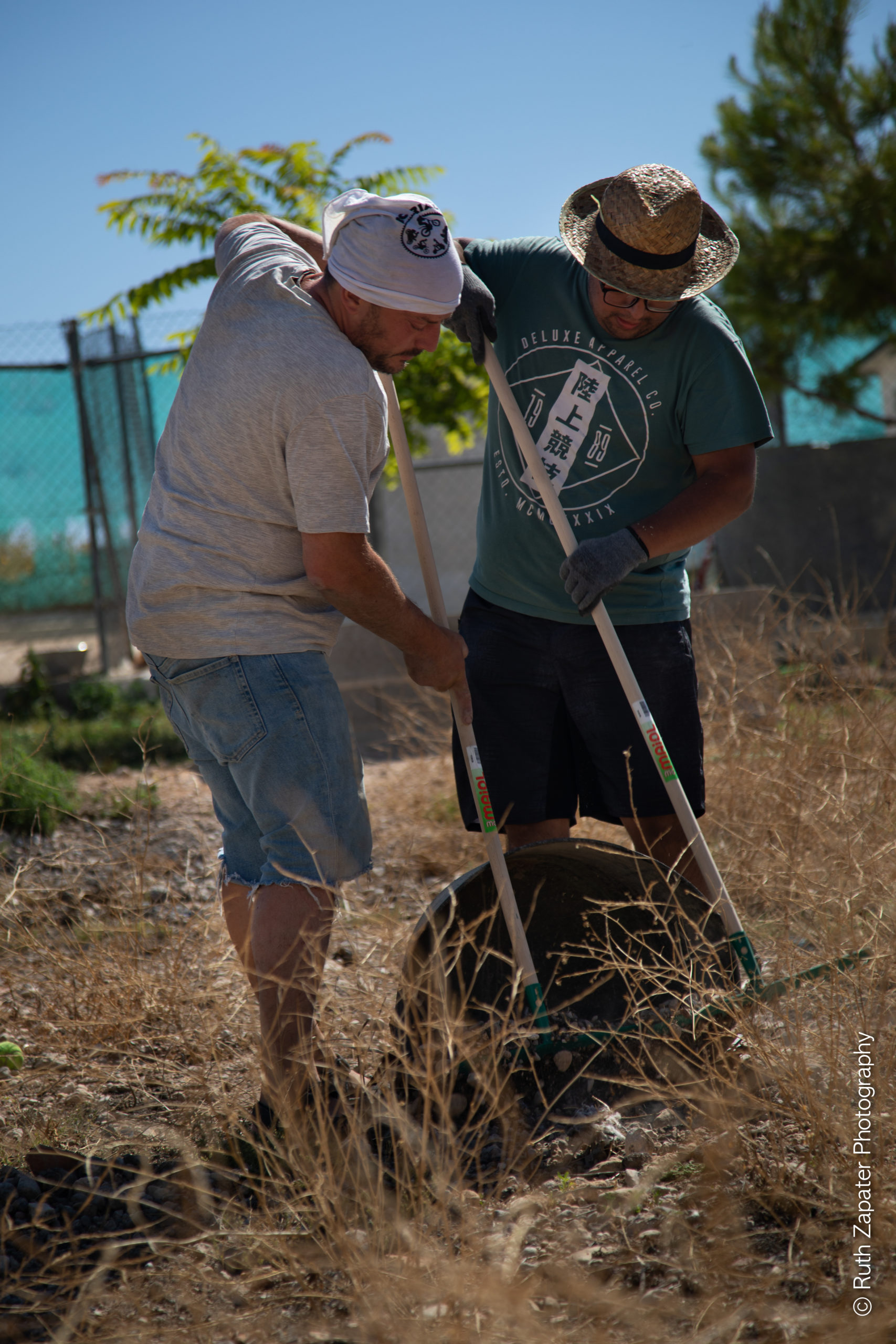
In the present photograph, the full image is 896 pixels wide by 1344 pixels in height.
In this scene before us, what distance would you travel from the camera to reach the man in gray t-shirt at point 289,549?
2174 millimetres

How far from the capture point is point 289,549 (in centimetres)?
233

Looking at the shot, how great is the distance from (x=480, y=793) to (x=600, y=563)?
649 millimetres

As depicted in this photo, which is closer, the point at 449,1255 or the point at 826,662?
the point at 449,1255

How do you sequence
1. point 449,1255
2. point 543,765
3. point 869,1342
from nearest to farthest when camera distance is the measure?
point 869,1342 → point 449,1255 → point 543,765

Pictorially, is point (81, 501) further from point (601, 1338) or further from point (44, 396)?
point (601, 1338)

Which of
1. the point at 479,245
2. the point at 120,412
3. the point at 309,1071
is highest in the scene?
the point at 120,412

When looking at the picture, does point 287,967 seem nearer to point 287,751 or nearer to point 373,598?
point 287,751

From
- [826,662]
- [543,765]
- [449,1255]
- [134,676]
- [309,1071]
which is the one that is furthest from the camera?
[134,676]

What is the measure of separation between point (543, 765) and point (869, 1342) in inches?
61.8

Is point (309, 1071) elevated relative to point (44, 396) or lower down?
lower down

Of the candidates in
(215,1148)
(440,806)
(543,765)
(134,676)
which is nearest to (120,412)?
(134,676)

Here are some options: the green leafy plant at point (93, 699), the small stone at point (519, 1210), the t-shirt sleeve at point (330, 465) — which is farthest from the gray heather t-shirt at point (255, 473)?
the green leafy plant at point (93, 699)

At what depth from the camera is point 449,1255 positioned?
186 cm

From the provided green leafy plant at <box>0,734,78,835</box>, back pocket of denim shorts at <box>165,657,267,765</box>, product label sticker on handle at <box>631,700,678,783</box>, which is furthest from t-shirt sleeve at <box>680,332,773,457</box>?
green leafy plant at <box>0,734,78,835</box>
